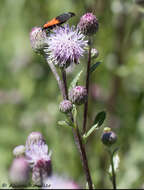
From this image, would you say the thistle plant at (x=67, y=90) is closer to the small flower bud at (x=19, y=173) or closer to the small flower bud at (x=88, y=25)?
the small flower bud at (x=88, y=25)

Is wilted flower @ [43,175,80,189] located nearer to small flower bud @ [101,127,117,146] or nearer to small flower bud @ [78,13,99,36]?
small flower bud @ [101,127,117,146]

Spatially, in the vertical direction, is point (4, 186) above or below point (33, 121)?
below

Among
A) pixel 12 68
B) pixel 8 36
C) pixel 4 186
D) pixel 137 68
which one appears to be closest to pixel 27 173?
pixel 4 186

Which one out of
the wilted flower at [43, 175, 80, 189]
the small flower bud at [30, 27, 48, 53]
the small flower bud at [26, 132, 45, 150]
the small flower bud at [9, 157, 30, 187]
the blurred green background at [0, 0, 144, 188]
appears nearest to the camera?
the small flower bud at [9, 157, 30, 187]

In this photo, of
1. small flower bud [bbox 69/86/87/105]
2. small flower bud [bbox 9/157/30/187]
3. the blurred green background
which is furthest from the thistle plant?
the blurred green background

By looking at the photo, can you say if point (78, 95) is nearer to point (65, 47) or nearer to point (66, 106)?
point (66, 106)

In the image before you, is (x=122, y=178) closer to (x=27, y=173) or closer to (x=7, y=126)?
(x=7, y=126)
